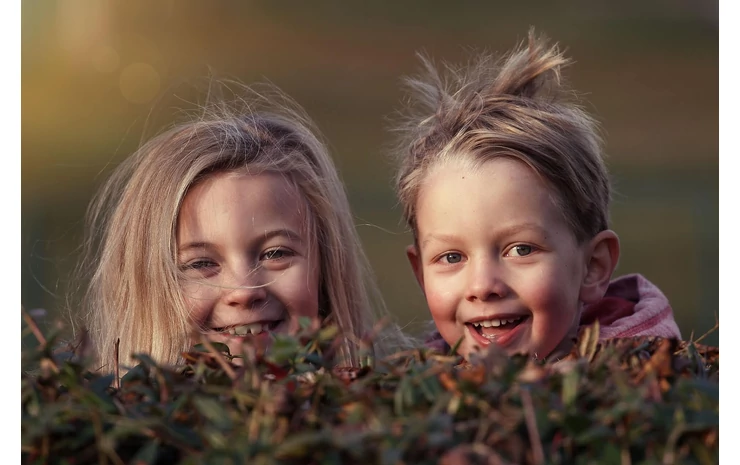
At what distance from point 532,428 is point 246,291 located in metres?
1.28

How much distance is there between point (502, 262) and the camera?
5.75ft

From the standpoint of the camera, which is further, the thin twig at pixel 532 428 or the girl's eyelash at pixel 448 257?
the girl's eyelash at pixel 448 257

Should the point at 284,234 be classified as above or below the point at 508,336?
above

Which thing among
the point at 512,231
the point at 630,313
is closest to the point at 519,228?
the point at 512,231

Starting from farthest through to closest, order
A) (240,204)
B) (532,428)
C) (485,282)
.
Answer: (240,204)
(485,282)
(532,428)

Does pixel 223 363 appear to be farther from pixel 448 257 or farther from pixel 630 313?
pixel 630 313

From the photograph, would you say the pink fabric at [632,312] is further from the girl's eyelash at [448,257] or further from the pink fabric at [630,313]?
the girl's eyelash at [448,257]

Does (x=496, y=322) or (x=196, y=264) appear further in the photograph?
(x=196, y=264)

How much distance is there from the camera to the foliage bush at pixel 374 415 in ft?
2.16

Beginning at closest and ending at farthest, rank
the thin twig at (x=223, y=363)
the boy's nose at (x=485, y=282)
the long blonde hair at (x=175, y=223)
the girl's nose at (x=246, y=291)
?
1. the thin twig at (x=223, y=363)
2. the boy's nose at (x=485, y=282)
3. the girl's nose at (x=246, y=291)
4. the long blonde hair at (x=175, y=223)

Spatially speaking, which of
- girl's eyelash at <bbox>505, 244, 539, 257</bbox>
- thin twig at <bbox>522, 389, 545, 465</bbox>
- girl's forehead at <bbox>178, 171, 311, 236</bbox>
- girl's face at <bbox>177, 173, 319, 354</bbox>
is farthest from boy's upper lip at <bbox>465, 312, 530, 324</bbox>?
thin twig at <bbox>522, 389, 545, 465</bbox>

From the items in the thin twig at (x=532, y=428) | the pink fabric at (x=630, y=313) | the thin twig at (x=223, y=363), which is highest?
the pink fabric at (x=630, y=313)

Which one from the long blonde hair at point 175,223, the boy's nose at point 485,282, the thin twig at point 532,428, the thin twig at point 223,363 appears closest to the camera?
the thin twig at point 532,428

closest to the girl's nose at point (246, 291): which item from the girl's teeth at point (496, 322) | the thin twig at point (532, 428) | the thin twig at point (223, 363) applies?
the girl's teeth at point (496, 322)
